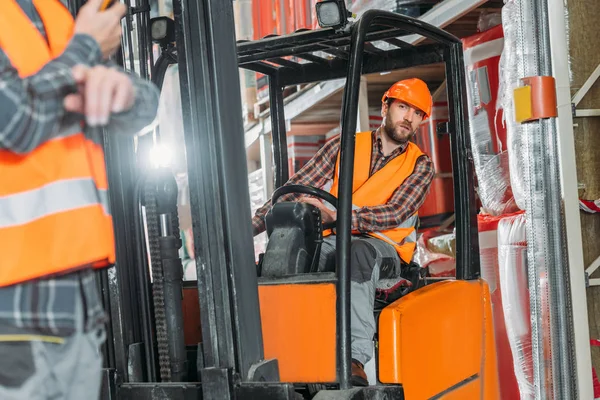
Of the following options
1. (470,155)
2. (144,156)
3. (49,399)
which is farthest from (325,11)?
(49,399)

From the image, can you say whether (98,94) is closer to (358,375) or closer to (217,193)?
(217,193)

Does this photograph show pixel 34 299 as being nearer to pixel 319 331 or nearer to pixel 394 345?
pixel 319 331

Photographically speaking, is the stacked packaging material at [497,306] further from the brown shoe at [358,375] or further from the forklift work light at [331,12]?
the forklift work light at [331,12]

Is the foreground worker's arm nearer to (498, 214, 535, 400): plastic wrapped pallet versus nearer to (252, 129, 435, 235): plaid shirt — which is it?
(252, 129, 435, 235): plaid shirt

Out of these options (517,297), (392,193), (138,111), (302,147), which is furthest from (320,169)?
(302,147)

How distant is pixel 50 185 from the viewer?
62.1 inches

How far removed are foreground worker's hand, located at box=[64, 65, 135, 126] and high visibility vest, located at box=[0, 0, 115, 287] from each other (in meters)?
0.08

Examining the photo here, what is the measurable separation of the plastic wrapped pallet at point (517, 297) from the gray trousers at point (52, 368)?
3.10m

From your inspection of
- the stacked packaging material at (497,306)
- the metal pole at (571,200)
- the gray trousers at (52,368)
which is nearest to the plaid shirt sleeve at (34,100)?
the gray trousers at (52,368)

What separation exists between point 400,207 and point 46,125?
223cm

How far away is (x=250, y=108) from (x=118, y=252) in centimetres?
565

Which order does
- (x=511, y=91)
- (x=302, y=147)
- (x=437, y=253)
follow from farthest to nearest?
1. (x=302, y=147)
2. (x=437, y=253)
3. (x=511, y=91)

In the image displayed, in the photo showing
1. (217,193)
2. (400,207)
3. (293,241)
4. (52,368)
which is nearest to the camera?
(52,368)

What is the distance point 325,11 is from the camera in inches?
116
